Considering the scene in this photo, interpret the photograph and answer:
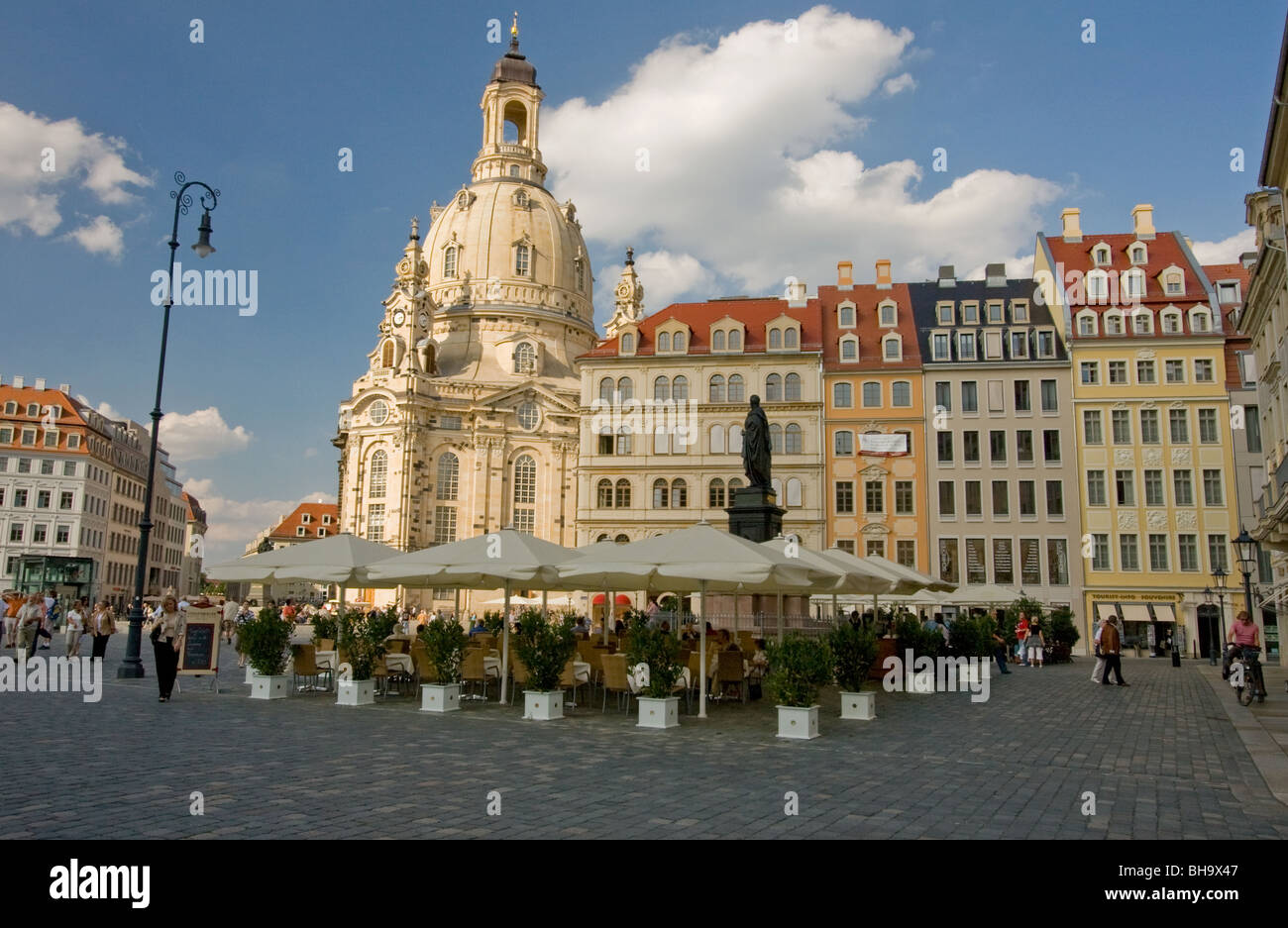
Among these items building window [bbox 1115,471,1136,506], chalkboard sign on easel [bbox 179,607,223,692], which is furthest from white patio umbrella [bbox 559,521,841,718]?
building window [bbox 1115,471,1136,506]

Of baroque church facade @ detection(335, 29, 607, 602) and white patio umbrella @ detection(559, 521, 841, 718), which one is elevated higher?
baroque church facade @ detection(335, 29, 607, 602)

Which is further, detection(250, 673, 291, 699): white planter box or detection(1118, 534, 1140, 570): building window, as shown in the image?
detection(1118, 534, 1140, 570): building window

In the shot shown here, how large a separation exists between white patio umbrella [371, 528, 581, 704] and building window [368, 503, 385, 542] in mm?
59756

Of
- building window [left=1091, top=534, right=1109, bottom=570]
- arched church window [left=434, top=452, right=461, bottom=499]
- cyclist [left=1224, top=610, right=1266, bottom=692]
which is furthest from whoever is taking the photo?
arched church window [left=434, top=452, right=461, bottom=499]

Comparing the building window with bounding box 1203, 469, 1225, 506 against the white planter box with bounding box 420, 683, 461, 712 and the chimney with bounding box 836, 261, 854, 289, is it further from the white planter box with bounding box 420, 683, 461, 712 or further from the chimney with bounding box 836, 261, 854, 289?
the white planter box with bounding box 420, 683, 461, 712

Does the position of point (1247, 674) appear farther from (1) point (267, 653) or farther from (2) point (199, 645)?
(2) point (199, 645)

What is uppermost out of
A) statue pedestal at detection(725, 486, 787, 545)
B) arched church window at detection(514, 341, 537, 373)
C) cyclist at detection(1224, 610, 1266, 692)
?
arched church window at detection(514, 341, 537, 373)

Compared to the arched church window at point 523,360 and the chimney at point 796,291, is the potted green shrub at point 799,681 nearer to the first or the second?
the chimney at point 796,291

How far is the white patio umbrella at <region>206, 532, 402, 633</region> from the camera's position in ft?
62.7

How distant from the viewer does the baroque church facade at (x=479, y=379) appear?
255 feet

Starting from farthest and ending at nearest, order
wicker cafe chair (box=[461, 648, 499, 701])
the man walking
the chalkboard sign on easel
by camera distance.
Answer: the man walking < the chalkboard sign on easel < wicker cafe chair (box=[461, 648, 499, 701])

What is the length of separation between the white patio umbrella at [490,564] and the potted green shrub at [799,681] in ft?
14.2

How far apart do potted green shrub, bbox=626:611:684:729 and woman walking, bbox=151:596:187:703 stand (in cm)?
840

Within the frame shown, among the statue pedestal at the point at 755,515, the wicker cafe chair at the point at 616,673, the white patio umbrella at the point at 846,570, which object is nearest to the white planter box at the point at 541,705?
the wicker cafe chair at the point at 616,673
